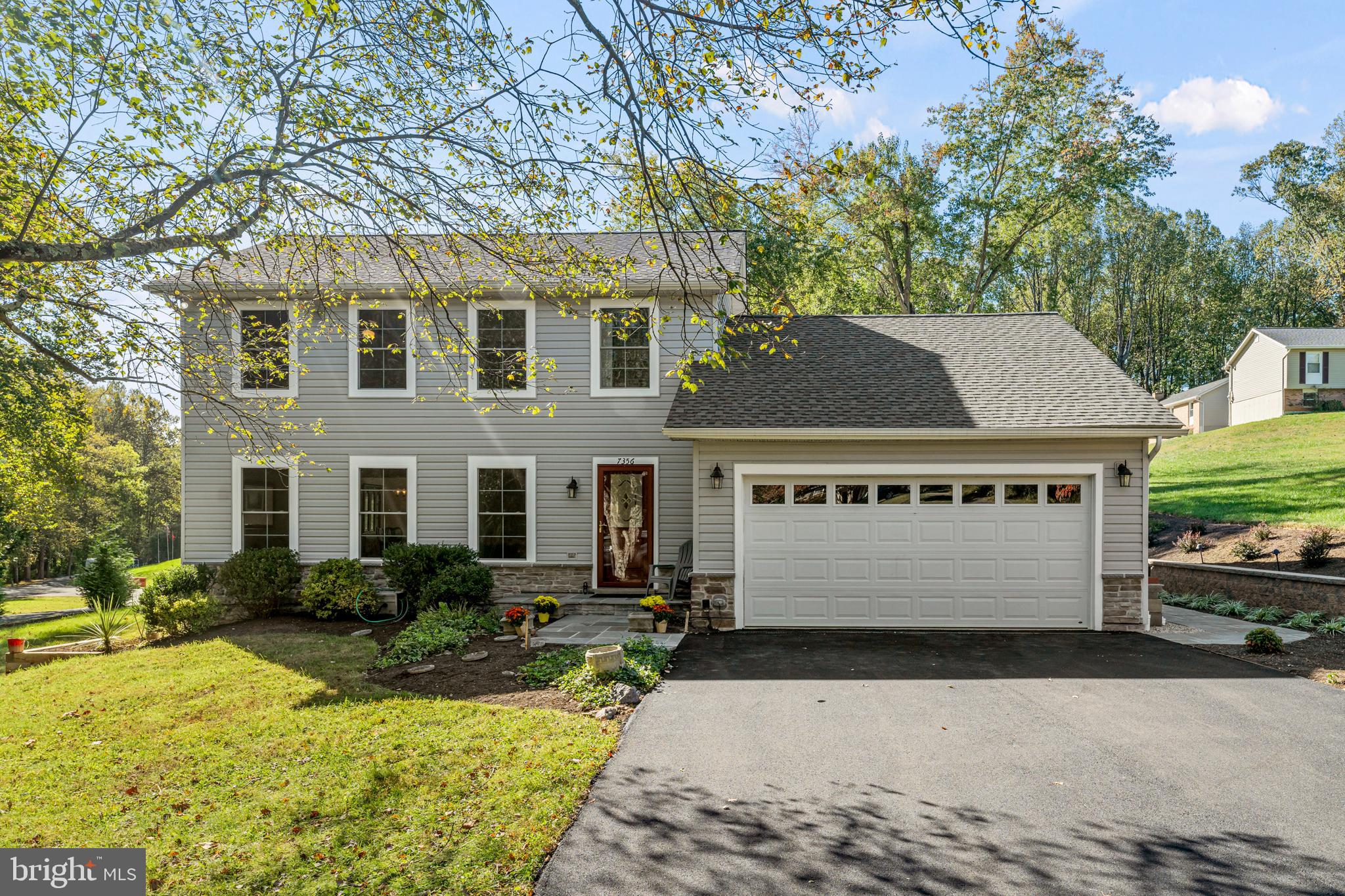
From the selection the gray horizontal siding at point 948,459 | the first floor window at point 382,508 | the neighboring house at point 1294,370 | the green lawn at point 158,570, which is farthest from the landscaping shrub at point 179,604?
the neighboring house at point 1294,370

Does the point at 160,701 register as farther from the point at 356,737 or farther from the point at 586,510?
the point at 586,510

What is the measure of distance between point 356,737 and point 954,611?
23.7ft

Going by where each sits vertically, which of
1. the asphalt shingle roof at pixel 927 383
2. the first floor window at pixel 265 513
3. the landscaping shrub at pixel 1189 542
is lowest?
the landscaping shrub at pixel 1189 542

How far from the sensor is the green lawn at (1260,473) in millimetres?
15234

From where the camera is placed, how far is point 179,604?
964cm

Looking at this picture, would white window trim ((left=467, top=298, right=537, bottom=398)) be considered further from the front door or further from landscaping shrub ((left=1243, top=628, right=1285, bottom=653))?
landscaping shrub ((left=1243, top=628, right=1285, bottom=653))

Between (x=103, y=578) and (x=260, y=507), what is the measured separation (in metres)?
3.51

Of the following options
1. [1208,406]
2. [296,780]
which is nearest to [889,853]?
[296,780]

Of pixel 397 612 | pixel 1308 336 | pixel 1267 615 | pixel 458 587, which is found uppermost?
pixel 1308 336

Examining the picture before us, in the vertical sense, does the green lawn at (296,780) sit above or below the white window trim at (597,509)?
below

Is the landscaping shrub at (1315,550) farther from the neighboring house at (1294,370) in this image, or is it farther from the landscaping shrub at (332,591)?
the neighboring house at (1294,370)

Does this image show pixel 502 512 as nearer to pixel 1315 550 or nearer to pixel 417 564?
pixel 417 564

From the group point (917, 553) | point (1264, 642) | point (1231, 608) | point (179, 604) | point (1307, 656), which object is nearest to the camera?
point (1307, 656)

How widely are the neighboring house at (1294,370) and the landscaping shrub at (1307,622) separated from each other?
1048 inches
